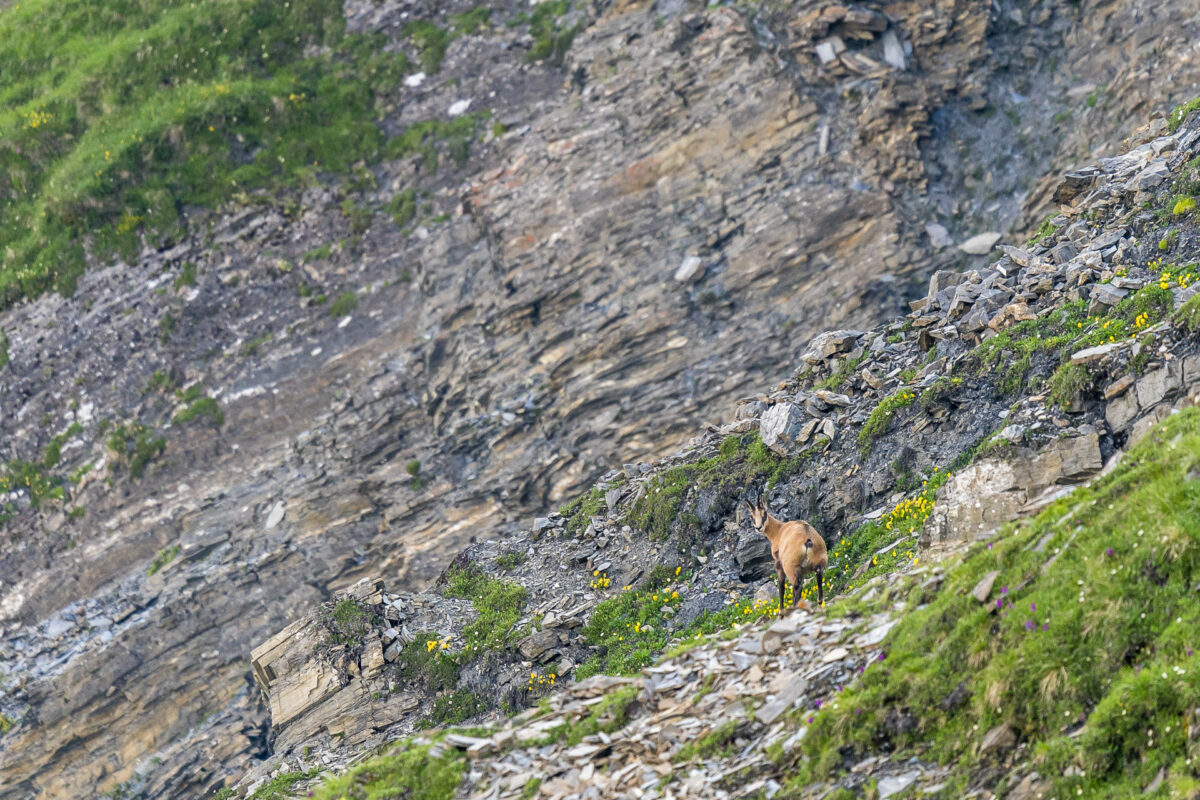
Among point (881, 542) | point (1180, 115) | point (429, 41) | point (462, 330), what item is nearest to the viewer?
point (881, 542)

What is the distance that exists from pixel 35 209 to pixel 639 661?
3186cm

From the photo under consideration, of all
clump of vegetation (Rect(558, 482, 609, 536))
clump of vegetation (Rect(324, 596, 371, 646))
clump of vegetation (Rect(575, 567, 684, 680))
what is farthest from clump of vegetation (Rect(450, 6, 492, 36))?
clump of vegetation (Rect(575, 567, 684, 680))

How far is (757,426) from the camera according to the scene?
893 inches

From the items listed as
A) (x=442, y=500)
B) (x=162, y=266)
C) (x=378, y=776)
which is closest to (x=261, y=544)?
(x=442, y=500)

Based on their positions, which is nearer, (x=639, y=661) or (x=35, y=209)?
(x=639, y=661)

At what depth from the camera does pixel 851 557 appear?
1798 cm

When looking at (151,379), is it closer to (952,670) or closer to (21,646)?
(21,646)

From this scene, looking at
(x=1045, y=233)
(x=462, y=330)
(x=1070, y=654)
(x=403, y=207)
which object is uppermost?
(x=1070, y=654)

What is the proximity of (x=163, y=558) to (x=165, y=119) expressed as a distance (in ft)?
55.3

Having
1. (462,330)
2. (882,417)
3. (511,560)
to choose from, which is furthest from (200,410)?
(882,417)

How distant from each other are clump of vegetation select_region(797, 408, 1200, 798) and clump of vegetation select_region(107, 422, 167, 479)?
28053 millimetres

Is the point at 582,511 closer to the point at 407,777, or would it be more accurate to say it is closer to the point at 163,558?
the point at 407,777

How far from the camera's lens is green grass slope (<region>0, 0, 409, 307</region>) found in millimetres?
38406

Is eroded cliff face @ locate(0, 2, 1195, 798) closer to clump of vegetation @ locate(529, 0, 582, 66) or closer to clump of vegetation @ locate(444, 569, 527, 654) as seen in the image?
clump of vegetation @ locate(529, 0, 582, 66)
